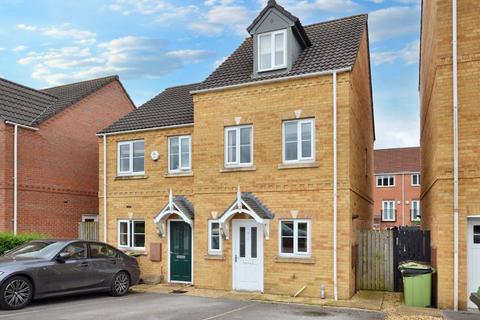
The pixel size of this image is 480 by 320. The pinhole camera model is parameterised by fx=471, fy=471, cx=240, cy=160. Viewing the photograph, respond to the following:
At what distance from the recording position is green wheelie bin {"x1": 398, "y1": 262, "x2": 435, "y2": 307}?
11.5 m

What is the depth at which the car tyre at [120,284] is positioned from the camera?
1303 centimetres

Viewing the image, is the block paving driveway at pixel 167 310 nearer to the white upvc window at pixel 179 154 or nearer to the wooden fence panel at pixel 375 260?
the wooden fence panel at pixel 375 260

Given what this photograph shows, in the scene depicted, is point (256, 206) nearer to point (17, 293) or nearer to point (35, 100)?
point (17, 293)

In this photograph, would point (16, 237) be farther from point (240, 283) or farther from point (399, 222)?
point (399, 222)

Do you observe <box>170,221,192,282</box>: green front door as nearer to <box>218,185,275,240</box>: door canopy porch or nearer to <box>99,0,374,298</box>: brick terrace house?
<box>99,0,374,298</box>: brick terrace house

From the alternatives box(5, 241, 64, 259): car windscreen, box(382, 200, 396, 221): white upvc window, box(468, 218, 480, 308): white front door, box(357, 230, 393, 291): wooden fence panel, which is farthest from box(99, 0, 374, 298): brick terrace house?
box(382, 200, 396, 221): white upvc window

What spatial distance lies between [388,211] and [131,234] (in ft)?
124

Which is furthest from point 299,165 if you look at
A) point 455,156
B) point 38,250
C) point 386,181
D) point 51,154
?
point 386,181

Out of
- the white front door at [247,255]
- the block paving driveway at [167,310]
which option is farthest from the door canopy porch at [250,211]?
the block paving driveway at [167,310]

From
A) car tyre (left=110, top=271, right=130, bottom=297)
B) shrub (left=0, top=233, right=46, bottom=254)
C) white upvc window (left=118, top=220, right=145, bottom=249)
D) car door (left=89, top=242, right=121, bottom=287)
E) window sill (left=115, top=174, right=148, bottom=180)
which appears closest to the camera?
car door (left=89, top=242, right=121, bottom=287)

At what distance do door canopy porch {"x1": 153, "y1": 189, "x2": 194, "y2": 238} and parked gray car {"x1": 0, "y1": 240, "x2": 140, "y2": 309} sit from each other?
1.97m

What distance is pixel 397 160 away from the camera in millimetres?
49781

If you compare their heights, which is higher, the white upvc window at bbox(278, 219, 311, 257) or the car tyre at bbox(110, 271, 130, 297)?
the white upvc window at bbox(278, 219, 311, 257)

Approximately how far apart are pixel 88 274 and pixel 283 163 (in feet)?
20.0
